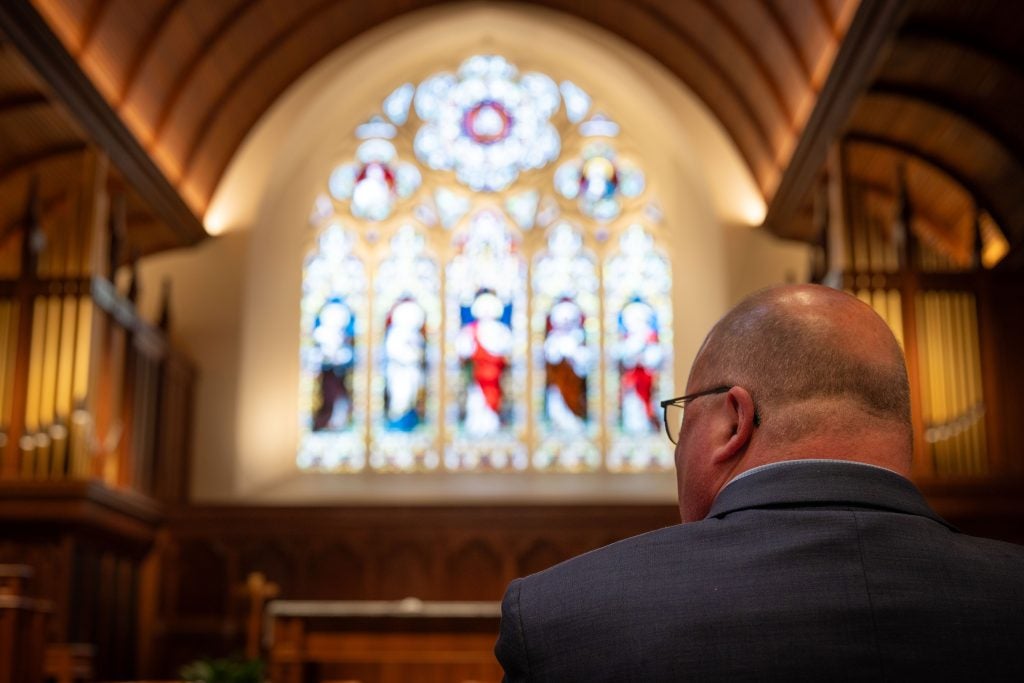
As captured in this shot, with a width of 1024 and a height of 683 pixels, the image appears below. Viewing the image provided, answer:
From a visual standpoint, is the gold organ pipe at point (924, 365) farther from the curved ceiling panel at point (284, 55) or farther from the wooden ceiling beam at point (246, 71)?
the wooden ceiling beam at point (246, 71)

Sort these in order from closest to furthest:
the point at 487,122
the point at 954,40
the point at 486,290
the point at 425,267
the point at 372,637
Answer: the point at 372,637 < the point at 954,40 < the point at 486,290 < the point at 425,267 < the point at 487,122

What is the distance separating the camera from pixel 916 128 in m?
12.3

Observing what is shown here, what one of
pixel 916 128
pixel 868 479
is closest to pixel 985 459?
pixel 916 128

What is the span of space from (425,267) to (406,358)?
3.46ft

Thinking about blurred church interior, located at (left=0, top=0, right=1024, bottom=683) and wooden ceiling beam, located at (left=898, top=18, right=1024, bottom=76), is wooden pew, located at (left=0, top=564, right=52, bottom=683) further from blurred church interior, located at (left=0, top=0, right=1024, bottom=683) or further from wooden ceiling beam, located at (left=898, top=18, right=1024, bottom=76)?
wooden ceiling beam, located at (left=898, top=18, right=1024, bottom=76)

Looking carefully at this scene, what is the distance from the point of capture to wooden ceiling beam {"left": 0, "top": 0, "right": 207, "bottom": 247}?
34.0ft

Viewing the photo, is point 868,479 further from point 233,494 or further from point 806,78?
point 233,494

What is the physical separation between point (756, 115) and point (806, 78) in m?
1.58

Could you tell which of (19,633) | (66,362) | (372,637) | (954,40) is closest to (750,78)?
(954,40)

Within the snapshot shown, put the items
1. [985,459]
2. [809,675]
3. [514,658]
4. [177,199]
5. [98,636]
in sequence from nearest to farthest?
[809,675] < [514,658] < [985,459] < [98,636] < [177,199]

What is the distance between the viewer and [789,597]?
5.43 ft

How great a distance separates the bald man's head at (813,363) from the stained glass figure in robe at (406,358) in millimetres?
12910

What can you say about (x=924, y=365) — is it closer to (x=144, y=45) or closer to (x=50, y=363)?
(x=50, y=363)

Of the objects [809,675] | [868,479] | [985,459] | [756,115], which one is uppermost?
[756,115]
